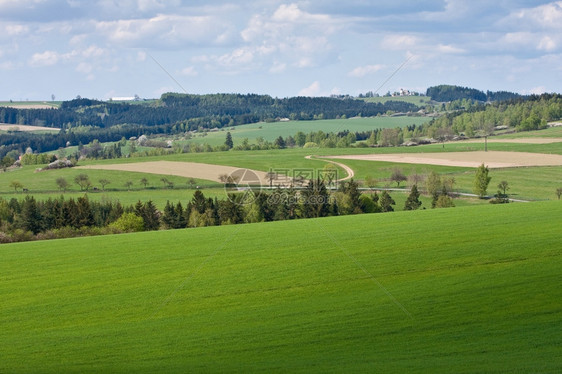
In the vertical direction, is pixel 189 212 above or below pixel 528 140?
below

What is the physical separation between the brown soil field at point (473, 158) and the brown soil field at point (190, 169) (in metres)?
19.3

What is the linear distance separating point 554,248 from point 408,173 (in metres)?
50.8

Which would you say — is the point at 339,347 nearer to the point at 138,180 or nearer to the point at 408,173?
the point at 408,173

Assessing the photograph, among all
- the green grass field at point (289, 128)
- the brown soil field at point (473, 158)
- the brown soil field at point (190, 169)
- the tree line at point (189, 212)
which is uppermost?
the green grass field at point (289, 128)

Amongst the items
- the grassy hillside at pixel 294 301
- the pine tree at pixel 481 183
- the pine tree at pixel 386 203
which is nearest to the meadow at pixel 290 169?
the pine tree at pixel 481 183

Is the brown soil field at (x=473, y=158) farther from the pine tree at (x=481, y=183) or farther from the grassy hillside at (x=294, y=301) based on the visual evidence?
the grassy hillside at (x=294, y=301)

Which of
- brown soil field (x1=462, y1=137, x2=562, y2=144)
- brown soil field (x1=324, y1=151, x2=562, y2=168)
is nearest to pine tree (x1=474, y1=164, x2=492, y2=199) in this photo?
brown soil field (x1=324, y1=151, x2=562, y2=168)

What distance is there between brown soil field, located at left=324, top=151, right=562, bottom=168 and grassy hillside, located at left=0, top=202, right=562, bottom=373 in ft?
161

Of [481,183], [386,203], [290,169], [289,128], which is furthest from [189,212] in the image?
[289,128]

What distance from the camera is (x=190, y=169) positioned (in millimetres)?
92000

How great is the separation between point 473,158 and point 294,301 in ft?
239

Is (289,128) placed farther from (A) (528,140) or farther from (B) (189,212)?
(B) (189,212)

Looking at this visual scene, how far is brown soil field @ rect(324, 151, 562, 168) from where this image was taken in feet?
277

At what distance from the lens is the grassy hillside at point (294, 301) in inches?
747
